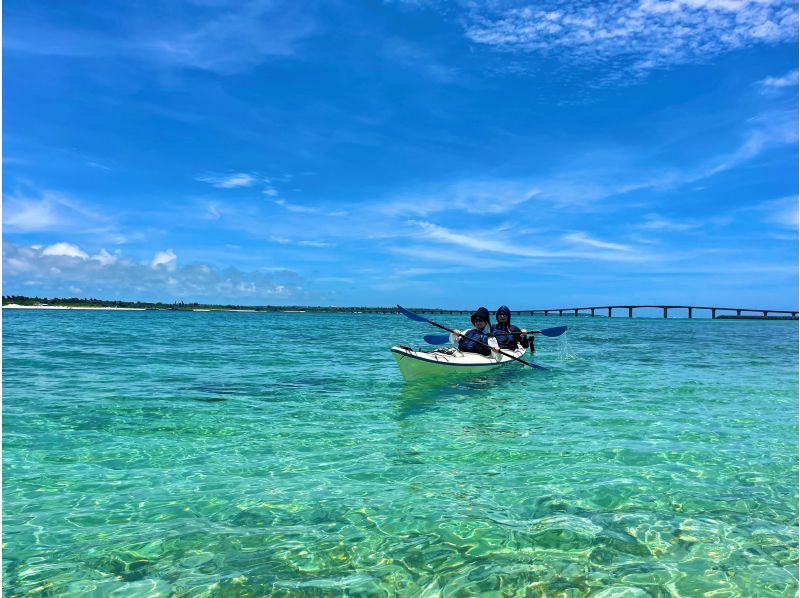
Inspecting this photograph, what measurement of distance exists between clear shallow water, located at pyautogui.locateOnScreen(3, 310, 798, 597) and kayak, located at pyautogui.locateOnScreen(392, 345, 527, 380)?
1.80 metres

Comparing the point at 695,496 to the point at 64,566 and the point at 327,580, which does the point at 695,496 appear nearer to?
the point at 327,580

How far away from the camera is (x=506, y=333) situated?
72.8 ft

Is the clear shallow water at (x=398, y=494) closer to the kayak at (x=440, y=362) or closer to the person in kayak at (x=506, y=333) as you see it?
the kayak at (x=440, y=362)

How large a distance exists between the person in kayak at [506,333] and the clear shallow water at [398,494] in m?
6.25

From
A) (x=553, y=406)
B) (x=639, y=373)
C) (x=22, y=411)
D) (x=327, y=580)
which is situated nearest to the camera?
(x=327, y=580)

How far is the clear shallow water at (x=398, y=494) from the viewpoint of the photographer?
5.60 metres

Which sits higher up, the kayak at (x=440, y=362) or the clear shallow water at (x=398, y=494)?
the kayak at (x=440, y=362)

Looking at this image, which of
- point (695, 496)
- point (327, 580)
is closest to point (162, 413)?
point (327, 580)

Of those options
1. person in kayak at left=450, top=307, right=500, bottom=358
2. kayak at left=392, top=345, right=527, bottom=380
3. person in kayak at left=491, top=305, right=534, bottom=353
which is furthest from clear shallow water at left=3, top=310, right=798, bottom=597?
person in kayak at left=491, top=305, right=534, bottom=353

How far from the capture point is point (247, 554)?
6023mm

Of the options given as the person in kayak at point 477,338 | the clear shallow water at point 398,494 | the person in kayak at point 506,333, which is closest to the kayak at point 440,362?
the person in kayak at point 477,338

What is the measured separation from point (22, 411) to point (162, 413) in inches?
144

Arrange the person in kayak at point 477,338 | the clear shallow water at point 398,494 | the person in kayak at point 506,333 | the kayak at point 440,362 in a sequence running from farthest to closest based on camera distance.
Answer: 1. the person in kayak at point 506,333
2. the person in kayak at point 477,338
3. the kayak at point 440,362
4. the clear shallow water at point 398,494

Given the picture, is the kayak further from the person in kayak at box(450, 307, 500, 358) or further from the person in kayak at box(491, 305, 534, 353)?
the person in kayak at box(491, 305, 534, 353)
